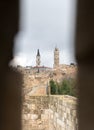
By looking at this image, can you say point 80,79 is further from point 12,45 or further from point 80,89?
point 12,45

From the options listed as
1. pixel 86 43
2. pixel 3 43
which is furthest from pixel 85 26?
pixel 3 43

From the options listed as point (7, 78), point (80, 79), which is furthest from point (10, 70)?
point (80, 79)

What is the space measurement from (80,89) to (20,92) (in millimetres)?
103

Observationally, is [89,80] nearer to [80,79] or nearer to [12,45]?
[80,79]

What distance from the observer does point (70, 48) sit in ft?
1.80

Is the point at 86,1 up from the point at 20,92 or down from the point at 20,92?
up

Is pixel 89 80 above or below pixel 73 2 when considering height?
below

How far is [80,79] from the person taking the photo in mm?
514

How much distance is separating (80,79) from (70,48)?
0.06 metres

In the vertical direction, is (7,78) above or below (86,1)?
below

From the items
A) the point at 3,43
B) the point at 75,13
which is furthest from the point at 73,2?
the point at 3,43

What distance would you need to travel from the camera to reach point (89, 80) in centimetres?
51

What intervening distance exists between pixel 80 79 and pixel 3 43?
13cm

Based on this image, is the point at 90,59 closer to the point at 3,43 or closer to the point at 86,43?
the point at 86,43
